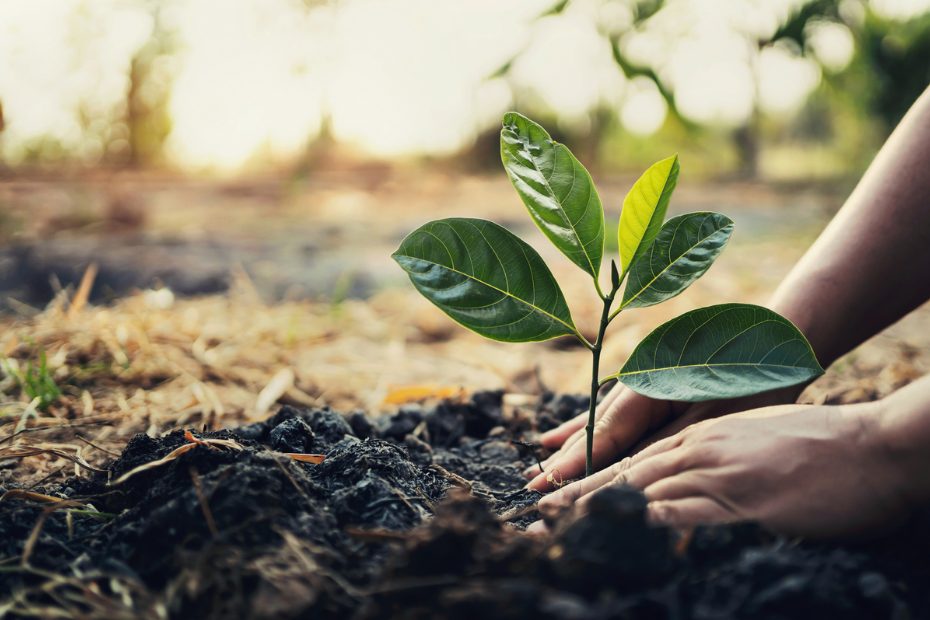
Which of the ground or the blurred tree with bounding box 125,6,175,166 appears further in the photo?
the blurred tree with bounding box 125,6,175,166

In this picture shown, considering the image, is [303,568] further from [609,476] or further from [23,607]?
[609,476]

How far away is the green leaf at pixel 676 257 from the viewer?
3.11 feet

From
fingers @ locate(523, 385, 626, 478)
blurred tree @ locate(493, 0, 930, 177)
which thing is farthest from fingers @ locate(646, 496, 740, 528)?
blurred tree @ locate(493, 0, 930, 177)

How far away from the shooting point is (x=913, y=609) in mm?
754

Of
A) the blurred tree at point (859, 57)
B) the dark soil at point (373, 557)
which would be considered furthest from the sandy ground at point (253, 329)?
the blurred tree at point (859, 57)

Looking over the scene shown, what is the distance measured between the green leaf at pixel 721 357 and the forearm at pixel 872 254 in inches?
13.9

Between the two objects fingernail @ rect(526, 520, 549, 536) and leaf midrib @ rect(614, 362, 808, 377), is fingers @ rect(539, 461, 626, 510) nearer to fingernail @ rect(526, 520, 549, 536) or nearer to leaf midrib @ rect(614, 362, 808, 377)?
fingernail @ rect(526, 520, 549, 536)

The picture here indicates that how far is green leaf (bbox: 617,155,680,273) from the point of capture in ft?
3.02

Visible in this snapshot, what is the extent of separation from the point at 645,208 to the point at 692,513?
1.34 feet

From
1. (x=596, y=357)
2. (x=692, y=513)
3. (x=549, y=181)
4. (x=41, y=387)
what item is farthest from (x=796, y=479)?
(x=41, y=387)

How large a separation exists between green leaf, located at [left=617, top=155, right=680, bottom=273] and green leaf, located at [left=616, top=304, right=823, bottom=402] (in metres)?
0.12

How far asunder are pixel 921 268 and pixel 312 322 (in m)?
2.25

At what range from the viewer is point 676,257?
963 millimetres

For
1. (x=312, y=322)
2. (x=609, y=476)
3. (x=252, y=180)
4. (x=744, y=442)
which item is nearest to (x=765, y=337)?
(x=744, y=442)
